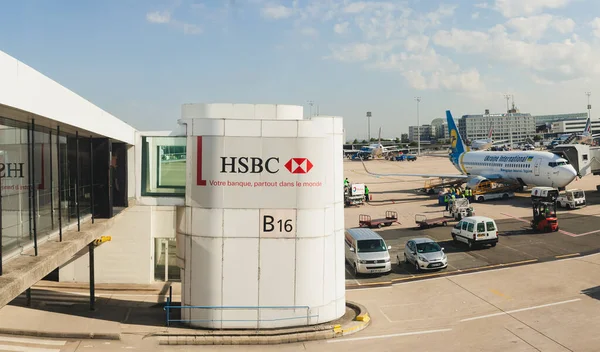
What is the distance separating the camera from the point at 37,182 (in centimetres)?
1103

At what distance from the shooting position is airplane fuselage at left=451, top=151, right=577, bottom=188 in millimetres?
43719

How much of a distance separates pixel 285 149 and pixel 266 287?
13.7 feet

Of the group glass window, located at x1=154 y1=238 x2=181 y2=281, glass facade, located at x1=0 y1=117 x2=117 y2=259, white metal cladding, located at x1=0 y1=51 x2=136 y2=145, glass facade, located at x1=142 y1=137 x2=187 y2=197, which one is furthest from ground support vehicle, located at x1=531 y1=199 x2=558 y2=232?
glass facade, located at x1=0 y1=117 x2=117 y2=259

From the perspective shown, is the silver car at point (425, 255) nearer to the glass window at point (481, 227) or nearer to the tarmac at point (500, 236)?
the tarmac at point (500, 236)

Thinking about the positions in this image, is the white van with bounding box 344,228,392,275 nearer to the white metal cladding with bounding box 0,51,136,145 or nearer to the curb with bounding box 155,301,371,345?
the curb with bounding box 155,301,371,345

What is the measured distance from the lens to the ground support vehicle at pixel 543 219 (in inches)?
1217

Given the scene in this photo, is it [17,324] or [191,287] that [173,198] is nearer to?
[191,287]

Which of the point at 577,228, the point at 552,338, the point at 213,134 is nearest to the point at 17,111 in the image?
the point at 213,134

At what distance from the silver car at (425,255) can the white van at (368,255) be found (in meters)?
1.32

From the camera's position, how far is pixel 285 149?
15.5 metres

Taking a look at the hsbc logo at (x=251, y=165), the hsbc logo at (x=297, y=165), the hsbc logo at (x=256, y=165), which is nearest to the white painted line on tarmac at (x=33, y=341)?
the hsbc logo at (x=251, y=165)

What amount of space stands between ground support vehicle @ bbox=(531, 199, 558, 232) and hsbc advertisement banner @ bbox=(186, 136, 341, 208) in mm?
21127

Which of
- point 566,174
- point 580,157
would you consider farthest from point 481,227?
point 580,157

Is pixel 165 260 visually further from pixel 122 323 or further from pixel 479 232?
pixel 479 232
